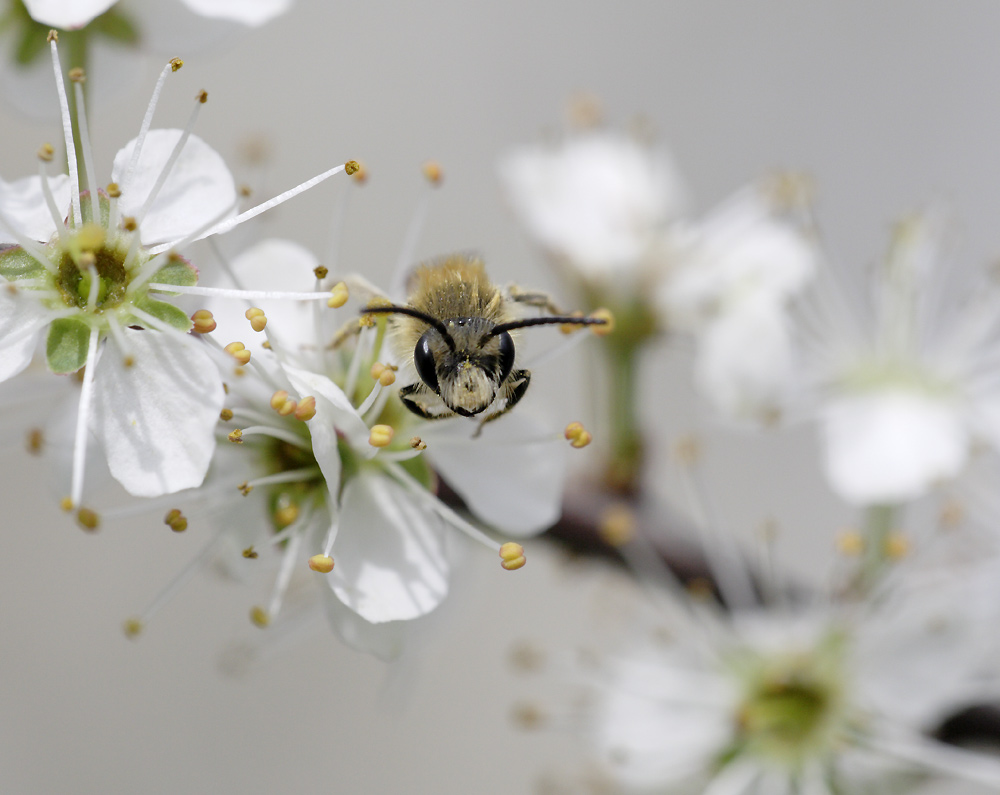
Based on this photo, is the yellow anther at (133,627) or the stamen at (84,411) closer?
the stamen at (84,411)

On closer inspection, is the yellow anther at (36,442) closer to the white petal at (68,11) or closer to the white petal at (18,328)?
the white petal at (18,328)

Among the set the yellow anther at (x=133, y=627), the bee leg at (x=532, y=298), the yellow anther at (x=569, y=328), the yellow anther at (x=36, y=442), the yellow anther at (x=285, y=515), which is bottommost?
the yellow anther at (x=133, y=627)

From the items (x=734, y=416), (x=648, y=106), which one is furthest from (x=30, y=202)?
(x=648, y=106)

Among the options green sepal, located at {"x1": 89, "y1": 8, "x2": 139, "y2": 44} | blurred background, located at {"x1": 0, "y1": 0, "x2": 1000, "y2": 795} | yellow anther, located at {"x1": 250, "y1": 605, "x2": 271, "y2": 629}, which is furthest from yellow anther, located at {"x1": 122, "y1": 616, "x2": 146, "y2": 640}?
blurred background, located at {"x1": 0, "y1": 0, "x2": 1000, "y2": 795}

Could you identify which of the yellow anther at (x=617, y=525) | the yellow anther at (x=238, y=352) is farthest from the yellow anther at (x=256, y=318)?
the yellow anther at (x=617, y=525)

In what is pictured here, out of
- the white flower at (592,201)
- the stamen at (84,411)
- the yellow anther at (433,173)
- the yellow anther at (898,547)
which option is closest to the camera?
the stamen at (84,411)

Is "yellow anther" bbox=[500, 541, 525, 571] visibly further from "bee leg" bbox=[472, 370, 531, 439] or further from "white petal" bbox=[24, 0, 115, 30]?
"white petal" bbox=[24, 0, 115, 30]

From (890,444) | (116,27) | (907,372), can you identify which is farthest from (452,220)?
(116,27)

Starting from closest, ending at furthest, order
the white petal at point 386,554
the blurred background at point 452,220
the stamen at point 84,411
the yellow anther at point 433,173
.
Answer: the stamen at point 84,411 < the white petal at point 386,554 < the yellow anther at point 433,173 < the blurred background at point 452,220
